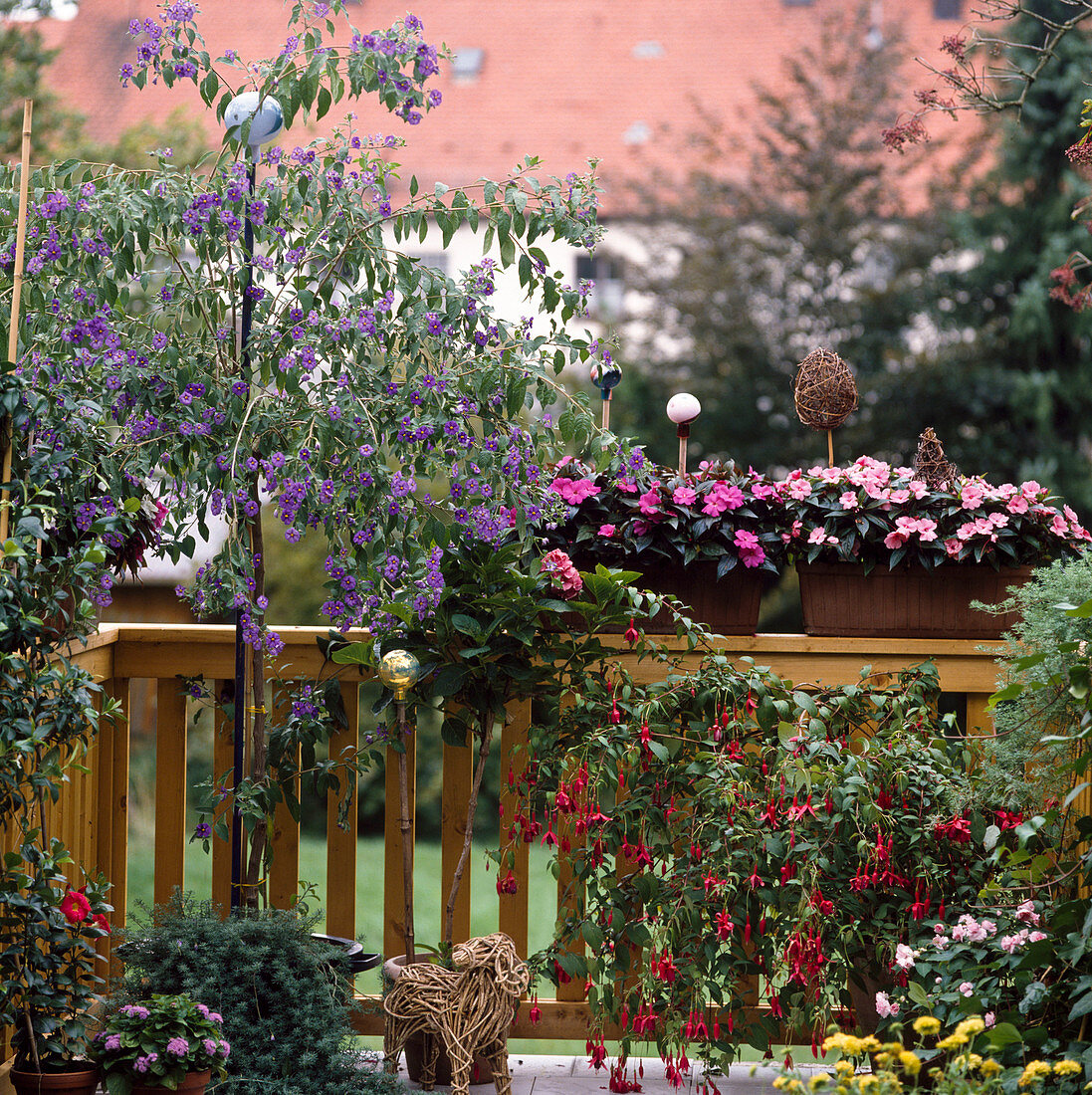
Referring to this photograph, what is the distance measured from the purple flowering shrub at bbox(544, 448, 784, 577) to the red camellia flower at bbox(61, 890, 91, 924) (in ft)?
3.64

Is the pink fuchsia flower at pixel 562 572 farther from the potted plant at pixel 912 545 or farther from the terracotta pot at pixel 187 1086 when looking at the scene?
the terracotta pot at pixel 187 1086

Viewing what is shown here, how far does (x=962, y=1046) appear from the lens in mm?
1871

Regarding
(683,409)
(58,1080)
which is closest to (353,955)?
(58,1080)

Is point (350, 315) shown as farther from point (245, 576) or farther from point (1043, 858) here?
point (1043, 858)

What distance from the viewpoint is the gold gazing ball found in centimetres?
213

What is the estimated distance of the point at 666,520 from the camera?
244cm

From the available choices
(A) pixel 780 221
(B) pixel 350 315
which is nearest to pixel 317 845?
(B) pixel 350 315

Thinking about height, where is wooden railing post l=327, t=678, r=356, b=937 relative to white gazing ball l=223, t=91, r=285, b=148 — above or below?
below

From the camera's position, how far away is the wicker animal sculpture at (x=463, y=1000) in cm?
204

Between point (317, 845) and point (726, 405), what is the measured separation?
518cm

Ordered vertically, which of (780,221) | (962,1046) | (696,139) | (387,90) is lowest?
(962,1046)

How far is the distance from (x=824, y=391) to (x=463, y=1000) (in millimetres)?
1541

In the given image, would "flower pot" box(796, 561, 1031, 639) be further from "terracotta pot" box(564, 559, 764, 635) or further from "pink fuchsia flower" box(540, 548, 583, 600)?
"pink fuchsia flower" box(540, 548, 583, 600)

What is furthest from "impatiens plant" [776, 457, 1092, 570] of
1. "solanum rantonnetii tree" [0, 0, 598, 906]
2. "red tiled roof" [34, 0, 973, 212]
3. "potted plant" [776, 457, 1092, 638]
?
"red tiled roof" [34, 0, 973, 212]
